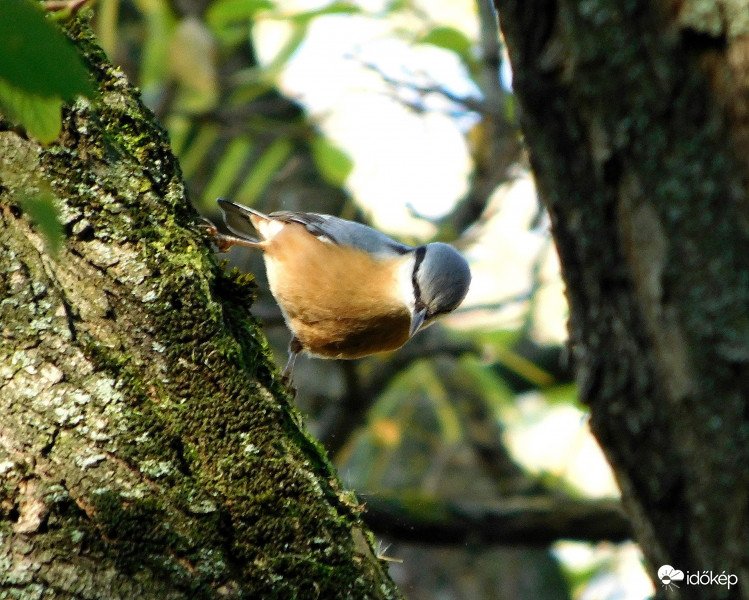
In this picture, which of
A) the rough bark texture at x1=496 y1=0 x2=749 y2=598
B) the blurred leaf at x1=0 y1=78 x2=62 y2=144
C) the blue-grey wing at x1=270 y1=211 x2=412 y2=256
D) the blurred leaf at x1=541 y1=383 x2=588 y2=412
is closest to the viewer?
the blurred leaf at x1=0 y1=78 x2=62 y2=144

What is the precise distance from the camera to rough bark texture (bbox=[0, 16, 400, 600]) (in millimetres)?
1507

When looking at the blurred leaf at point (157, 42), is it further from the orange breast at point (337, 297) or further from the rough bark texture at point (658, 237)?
the rough bark texture at point (658, 237)

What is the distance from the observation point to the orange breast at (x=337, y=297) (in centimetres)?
376

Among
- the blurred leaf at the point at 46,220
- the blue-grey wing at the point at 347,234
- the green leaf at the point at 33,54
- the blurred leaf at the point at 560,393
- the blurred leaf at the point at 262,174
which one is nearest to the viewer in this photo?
the green leaf at the point at 33,54

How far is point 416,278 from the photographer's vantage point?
147 inches

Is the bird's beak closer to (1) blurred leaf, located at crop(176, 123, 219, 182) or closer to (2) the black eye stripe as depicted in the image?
(2) the black eye stripe

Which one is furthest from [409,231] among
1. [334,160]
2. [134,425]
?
[134,425]

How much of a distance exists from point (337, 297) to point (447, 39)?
4.67 ft

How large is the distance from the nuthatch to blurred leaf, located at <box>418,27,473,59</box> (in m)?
1.02

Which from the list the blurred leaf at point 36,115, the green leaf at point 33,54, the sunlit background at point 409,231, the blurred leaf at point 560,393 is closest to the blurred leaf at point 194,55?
the sunlit background at point 409,231

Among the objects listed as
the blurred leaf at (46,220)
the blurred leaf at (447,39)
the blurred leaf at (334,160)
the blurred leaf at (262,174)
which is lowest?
the blurred leaf at (262,174)

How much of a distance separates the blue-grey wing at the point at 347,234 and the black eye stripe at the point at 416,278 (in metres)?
0.13

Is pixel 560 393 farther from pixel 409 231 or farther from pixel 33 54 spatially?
pixel 33 54

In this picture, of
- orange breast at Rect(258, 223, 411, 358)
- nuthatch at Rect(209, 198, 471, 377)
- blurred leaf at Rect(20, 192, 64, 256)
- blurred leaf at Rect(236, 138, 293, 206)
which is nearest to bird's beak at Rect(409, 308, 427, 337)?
nuthatch at Rect(209, 198, 471, 377)
